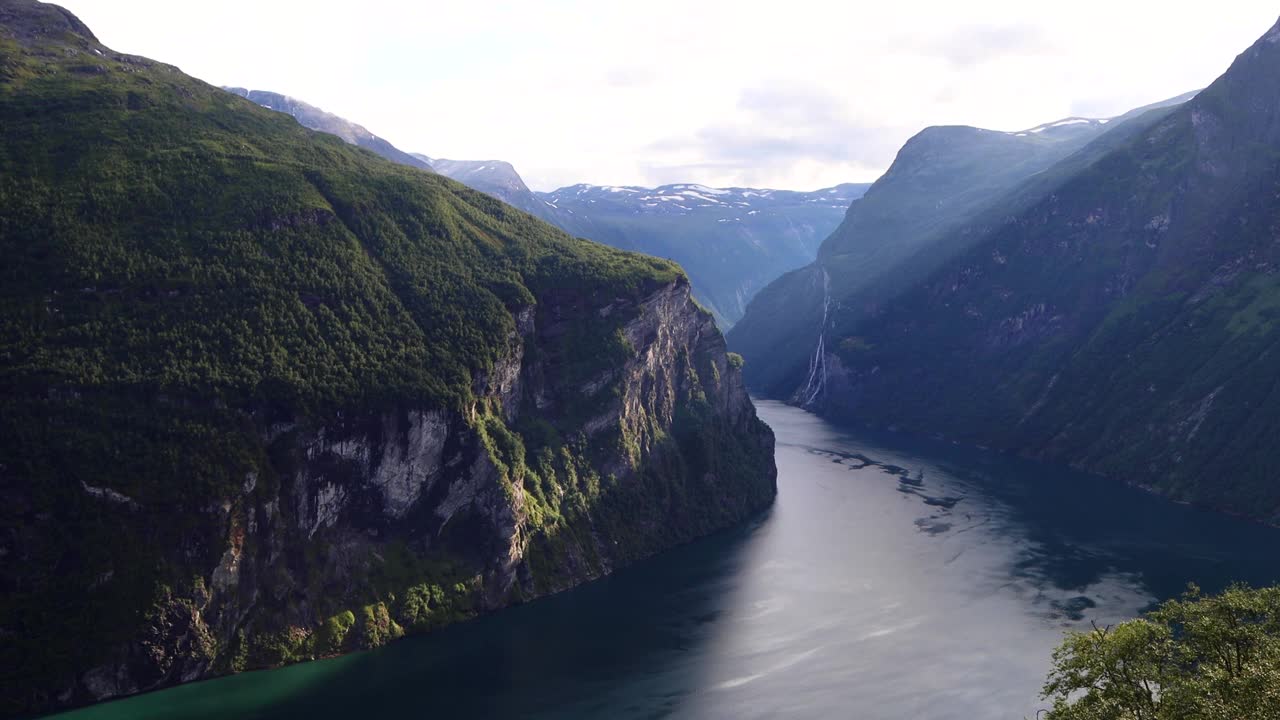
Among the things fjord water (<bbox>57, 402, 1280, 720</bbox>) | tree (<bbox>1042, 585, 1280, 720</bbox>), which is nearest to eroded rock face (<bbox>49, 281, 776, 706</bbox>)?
fjord water (<bbox>57, 402, 1280, 720</bbox>)

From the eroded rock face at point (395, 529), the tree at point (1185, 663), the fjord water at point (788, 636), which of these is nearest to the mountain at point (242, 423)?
the eroded rock face at point (395, 529)

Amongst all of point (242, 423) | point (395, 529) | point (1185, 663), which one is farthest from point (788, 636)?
point (242, 423)

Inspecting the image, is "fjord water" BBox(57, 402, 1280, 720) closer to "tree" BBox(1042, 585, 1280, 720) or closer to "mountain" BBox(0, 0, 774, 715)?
"mountain" BBox(0, 0, 774, 715)

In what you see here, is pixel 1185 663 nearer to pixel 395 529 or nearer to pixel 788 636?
pixel 788 636

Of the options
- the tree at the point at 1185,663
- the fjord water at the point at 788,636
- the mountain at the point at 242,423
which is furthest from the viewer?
the mountain at the point at 242,423

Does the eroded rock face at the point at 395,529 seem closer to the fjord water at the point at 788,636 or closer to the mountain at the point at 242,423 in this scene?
the mountain at the point at 242,423

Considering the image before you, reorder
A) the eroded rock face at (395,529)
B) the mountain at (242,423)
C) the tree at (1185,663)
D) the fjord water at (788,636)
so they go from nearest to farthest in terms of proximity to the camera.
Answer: the tree at (1185,663) → the fjord water at (788,636) → the mountain at (242,423) → the eroded rock face at (395,529)
